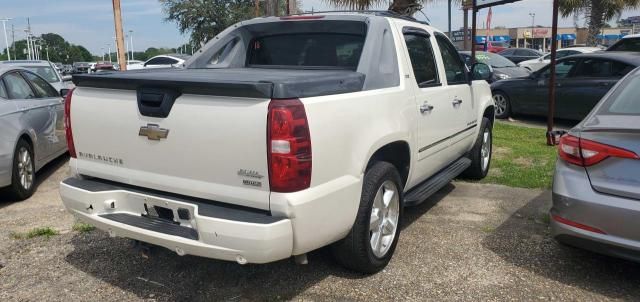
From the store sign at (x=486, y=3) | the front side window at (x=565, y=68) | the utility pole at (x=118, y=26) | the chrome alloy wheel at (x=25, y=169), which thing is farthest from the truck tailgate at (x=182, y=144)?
the front side window at (x=565, y=68)

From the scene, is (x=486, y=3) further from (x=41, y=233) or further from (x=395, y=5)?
(x=41, y=233)

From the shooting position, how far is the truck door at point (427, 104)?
4363mm

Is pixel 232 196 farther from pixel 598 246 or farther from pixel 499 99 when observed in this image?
pixel 499 99

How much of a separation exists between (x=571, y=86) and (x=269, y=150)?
8783mm

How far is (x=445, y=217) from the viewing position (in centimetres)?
514

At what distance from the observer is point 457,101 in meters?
5.20

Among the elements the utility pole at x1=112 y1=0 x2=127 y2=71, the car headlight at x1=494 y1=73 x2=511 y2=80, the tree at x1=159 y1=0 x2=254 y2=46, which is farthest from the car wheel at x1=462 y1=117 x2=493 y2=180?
the tree at x1=159 y1=0 x2=254 y2=46

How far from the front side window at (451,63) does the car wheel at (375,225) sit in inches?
65.1

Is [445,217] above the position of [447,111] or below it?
below

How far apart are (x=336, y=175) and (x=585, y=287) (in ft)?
6.21

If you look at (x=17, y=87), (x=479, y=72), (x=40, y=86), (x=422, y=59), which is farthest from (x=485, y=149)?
(x=40, y=86)

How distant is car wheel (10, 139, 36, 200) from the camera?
580 centimetres

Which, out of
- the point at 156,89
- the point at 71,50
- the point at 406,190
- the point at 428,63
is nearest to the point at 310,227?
the point at 156,89

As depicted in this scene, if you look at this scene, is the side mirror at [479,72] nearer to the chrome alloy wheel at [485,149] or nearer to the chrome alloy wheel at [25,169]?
the chrome alloy wheel at [485,149]
